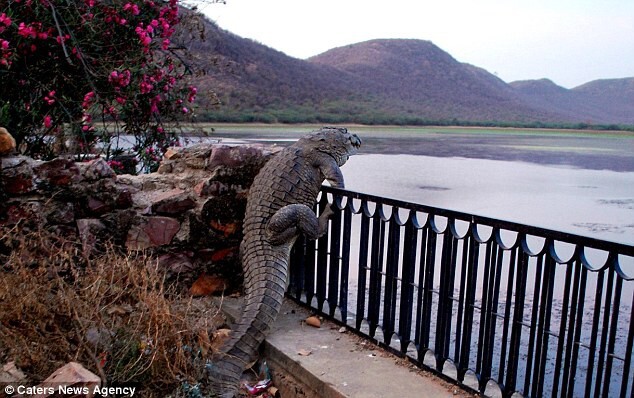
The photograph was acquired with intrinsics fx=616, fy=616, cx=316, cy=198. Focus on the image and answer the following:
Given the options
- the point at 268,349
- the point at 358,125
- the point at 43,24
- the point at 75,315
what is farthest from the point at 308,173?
the point at 358,125

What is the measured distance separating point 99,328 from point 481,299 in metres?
2.42

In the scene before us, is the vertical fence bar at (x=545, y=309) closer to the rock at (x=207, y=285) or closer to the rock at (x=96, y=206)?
the rock at (x=207, y=285)

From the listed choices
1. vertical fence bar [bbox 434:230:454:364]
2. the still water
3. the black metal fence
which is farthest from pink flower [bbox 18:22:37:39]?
vertical fence bar [bbox 434:230:454:364]

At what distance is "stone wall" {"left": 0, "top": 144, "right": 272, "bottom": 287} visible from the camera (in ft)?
14.2

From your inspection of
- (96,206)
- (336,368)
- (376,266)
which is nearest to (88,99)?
(96,206)

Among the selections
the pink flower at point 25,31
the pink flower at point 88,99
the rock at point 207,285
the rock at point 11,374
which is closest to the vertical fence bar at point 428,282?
the rock at point 207,285

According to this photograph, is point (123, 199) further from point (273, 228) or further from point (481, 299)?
point (481, 299)

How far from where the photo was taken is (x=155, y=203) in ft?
15.6

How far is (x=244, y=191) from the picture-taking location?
500 centimetres

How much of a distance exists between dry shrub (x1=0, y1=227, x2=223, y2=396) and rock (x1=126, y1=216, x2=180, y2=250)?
620mm

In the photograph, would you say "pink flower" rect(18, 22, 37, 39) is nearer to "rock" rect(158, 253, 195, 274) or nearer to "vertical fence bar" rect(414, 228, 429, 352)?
"rock" rect(158, 253, 195, 274)

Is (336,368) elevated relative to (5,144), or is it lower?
lower

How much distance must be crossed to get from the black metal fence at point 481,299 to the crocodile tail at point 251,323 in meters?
0.50

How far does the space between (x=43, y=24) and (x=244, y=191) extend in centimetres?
260
